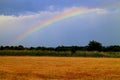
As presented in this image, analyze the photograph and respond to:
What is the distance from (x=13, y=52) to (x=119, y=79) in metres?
44.9

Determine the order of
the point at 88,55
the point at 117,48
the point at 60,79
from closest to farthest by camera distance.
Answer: the point at 60,79 < the point at 88,55 < the point at 117,48

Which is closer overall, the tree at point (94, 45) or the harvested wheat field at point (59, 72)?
the harvested wheat field at point (59, 72)

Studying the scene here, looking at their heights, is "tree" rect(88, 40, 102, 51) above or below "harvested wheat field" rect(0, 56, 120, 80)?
above

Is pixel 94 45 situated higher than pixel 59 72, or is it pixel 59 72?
pixel 94 45

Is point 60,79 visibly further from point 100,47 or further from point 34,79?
point 100,47

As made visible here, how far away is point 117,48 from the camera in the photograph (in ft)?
264

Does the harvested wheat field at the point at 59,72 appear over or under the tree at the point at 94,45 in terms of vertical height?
under

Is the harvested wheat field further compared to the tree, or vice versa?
the tree

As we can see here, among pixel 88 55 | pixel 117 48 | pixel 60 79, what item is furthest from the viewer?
pixel 117 48

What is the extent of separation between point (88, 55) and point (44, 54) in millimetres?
7775

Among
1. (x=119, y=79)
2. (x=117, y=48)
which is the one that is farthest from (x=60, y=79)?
(x=117, y=48)

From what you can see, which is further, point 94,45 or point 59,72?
point 94,45

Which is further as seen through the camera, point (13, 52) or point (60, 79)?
point (13, 52)

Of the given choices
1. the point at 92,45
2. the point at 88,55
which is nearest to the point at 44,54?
the point at 88,55
